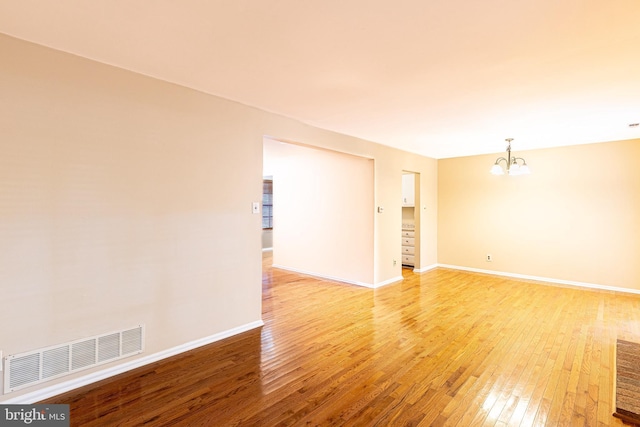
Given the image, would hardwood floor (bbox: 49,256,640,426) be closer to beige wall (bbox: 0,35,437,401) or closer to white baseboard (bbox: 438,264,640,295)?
beige wall (bbox: 0,35,437,401)

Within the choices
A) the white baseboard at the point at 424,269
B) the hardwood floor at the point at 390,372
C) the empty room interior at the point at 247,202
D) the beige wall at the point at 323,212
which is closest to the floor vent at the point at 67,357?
the empty room interior at the point at 247,202

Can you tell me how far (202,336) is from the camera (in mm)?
2975

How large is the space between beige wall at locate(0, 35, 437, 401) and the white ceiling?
0.78 ft

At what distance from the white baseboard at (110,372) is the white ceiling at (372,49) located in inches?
91.8

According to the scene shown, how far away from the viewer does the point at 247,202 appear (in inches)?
130

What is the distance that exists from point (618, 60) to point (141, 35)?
128 inches

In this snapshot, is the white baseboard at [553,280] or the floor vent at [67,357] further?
the white baseboard at [553,280]

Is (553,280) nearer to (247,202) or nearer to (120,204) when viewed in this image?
(247,202)

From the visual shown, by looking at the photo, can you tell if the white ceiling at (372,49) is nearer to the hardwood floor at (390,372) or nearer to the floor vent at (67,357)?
the floor vent at (67,357)

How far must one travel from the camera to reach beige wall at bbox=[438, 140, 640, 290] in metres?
4.89

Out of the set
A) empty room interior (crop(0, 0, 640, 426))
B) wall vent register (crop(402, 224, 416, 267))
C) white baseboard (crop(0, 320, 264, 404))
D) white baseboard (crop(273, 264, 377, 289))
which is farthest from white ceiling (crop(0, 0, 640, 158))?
wall vent register (crop(402, 224, 416, 267))

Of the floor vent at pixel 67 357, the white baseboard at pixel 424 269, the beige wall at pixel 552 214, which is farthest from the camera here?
the white baseboard at pixel 424 269

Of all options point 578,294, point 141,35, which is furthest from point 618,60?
point 578,294

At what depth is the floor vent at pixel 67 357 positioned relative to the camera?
2037mm
